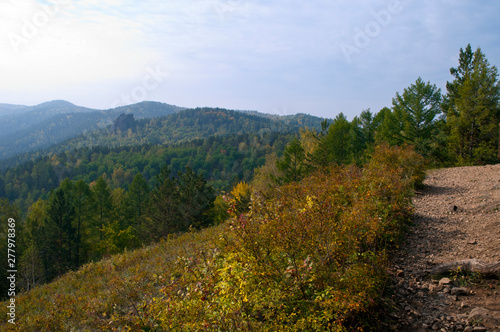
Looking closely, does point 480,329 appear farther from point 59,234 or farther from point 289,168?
point 59,234

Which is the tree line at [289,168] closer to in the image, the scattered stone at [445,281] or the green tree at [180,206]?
the green tree at [180,206]

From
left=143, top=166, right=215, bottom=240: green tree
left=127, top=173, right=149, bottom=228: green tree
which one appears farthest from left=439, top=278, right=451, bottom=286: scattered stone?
left=127, top=173, right=149, bottom=228: green tree

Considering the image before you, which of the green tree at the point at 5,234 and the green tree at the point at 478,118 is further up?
the green tree at the point at 478,118

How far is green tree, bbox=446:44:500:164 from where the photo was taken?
20.2 m

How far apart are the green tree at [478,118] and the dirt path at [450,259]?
47.0ft

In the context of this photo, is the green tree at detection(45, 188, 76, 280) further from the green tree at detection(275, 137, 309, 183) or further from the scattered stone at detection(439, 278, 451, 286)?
the scattered stone at detection(439, 278, 451, 286)

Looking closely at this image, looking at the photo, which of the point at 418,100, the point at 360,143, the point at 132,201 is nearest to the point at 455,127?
the point at 418,100

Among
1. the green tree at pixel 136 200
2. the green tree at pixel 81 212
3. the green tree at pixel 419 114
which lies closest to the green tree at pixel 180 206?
the green tree at pixel 81 212

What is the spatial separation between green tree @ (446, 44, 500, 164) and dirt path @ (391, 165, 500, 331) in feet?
47.0

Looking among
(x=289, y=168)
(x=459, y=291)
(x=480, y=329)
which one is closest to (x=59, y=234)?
(x=289, y=168)

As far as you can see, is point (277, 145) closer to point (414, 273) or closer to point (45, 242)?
point (45, 242)

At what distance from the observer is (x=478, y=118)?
69.5ft

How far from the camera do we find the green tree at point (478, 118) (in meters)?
20.2

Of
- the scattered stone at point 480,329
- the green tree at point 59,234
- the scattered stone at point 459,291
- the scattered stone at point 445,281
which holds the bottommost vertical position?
the green tree at point 59,234
